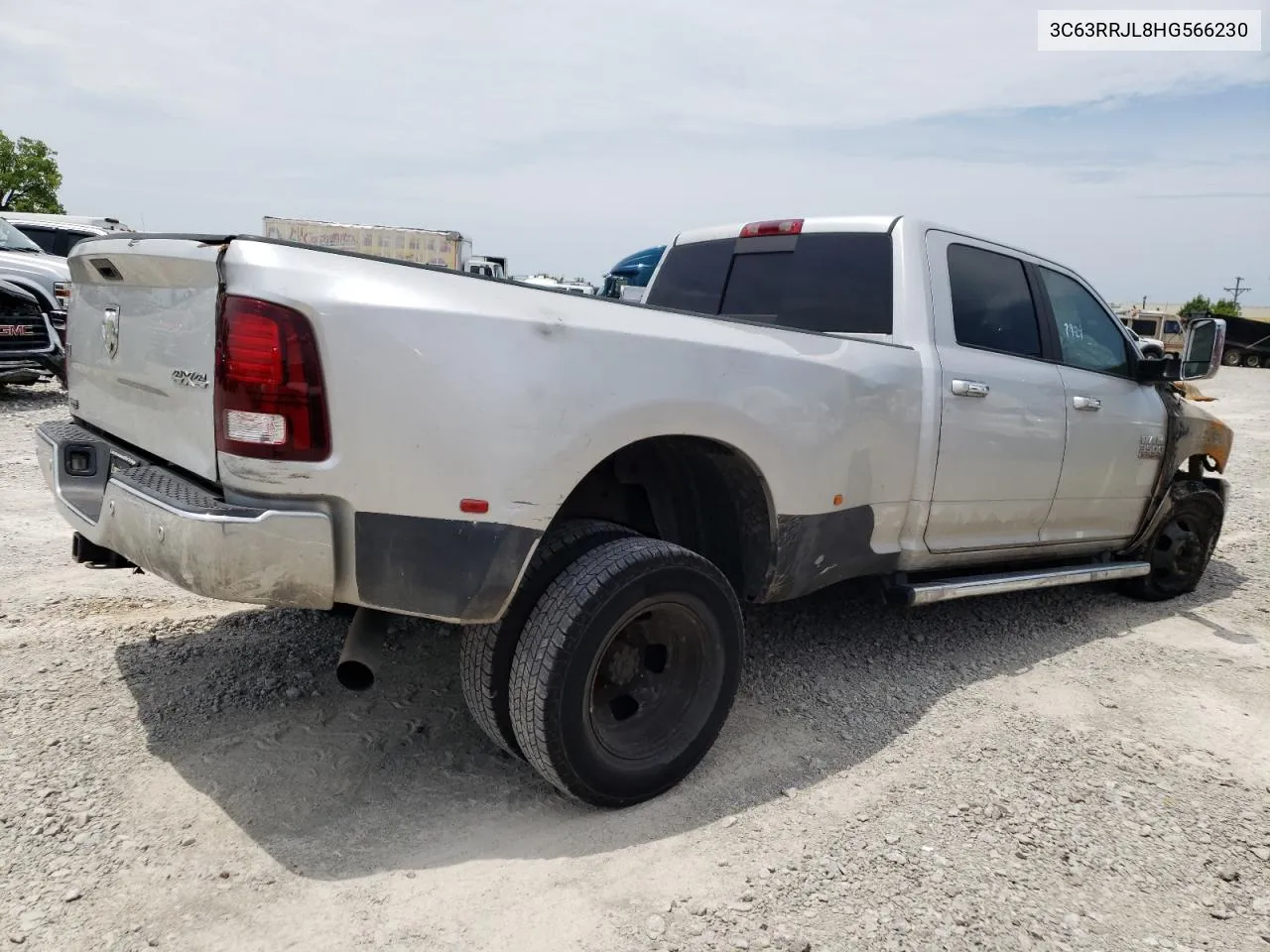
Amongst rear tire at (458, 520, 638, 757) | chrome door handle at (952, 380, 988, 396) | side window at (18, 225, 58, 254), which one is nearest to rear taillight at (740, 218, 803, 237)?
chrome door handle at (952, 380, 988, 396)

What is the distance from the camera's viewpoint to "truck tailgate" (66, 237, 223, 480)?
7.70 feet

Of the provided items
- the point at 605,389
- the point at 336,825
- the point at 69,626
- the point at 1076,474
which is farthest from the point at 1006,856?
the point at 69,626

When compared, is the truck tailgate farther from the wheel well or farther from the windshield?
the windshield

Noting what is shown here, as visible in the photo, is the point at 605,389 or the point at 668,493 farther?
the point at 668,493

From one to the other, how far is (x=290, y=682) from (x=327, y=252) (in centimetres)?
181

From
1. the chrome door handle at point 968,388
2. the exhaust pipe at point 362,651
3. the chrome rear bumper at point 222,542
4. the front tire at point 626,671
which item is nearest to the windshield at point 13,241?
the chrome rear bumper at point 222,542

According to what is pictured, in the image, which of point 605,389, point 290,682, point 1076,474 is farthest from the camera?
point 1076,474

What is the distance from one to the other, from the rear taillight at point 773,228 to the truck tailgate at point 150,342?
102 inches

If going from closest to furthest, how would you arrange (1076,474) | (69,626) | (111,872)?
1. (111,872)
2. (69,626)
3. (1076,474)

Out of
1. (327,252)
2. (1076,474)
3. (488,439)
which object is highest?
(327,252)

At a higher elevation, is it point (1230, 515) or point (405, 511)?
point (405, 511)

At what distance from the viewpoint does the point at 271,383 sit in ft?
7.20

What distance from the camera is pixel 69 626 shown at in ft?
12.3

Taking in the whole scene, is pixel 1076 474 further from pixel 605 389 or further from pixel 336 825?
pixel 336 825
